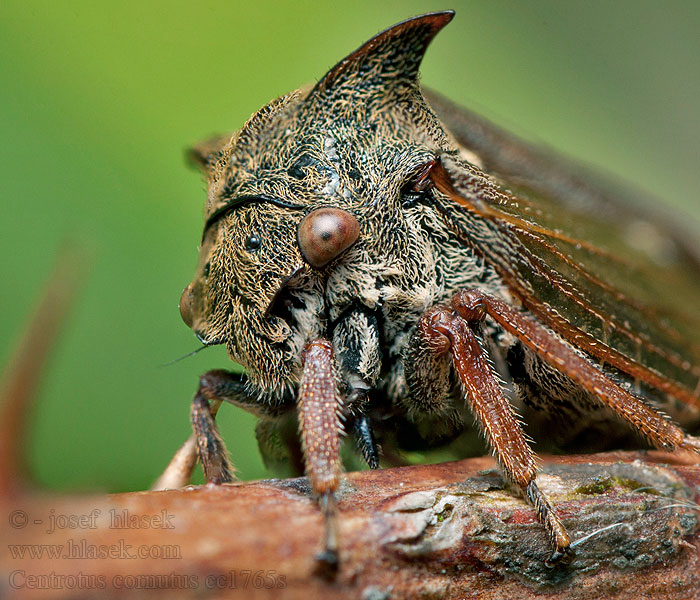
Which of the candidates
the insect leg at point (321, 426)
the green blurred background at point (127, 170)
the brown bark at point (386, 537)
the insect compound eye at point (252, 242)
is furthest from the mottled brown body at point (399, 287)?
the green blurred background at point (127, 170)

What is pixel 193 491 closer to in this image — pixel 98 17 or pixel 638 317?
pixel 638 317

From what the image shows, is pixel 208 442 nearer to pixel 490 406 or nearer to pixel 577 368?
pixel 490 406

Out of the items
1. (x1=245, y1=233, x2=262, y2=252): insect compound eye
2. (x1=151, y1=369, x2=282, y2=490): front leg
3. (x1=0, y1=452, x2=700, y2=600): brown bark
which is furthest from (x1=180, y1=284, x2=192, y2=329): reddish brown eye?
(x1=0, y1=452, x2=700, y2=600): brown bark

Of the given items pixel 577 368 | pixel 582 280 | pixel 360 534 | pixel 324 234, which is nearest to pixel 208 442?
pixel 324 234

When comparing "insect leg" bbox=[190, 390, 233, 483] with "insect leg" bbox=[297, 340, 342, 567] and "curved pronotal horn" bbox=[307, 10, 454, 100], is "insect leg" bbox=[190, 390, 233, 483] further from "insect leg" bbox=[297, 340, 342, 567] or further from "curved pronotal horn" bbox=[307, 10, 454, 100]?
"curved pronotal horn" bbox=[307, 10, 454, 100]

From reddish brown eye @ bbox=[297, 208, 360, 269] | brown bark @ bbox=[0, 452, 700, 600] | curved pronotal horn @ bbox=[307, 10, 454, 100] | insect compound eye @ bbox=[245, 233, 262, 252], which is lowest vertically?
brown bark @ bbox=[0, 452, 700, 600]

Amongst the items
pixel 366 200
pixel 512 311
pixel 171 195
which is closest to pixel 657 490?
pixel 512 311
